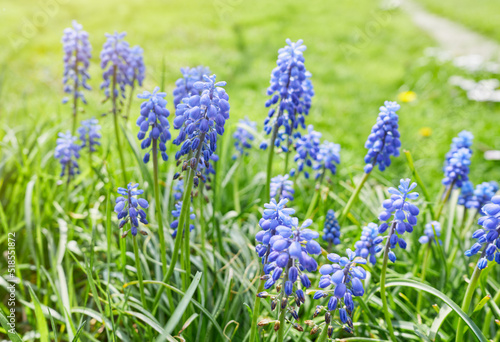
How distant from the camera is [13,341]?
2.32 metres

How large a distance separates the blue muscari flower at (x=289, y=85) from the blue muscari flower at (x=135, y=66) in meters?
1.38

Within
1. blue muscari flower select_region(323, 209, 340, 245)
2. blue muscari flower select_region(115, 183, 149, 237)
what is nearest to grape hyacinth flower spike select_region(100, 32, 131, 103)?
blue muscari flower select_region(115, 183, 149, 237)

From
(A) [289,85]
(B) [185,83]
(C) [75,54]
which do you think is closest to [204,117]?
Answer: (A) [289,85]

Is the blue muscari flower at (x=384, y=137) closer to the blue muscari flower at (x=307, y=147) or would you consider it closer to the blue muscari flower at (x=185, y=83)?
the blue muscari flower at (x=307, y=147)

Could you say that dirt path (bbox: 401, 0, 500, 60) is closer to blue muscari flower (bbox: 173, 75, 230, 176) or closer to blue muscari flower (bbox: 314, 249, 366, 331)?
blue muscari flower (bbox: 173, 75, 230, 176)

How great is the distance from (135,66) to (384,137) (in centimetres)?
227

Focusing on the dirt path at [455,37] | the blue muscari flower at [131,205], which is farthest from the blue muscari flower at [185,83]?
the dirt path at [455,37]

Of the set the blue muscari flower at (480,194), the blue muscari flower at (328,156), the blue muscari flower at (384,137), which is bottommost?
the blue muscari flower at (480,194)

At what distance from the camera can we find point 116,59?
370 cm

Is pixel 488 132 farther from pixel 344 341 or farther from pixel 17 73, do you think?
pixel 17 73

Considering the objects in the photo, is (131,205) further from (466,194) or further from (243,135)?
(466,194)

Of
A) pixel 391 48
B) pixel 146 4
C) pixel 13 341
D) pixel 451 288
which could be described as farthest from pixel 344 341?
pixel 146 4

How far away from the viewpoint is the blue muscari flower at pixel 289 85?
3059mm

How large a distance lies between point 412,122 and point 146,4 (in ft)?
36.8
